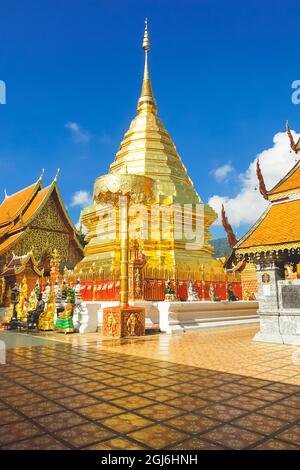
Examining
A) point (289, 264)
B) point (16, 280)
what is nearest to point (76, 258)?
point (16, 280)

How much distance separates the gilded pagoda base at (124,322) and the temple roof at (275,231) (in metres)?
3.24

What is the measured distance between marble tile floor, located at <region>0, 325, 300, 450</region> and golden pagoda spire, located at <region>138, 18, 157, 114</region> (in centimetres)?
2033

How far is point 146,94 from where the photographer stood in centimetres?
2550

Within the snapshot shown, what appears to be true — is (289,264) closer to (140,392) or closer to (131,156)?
(140,392)

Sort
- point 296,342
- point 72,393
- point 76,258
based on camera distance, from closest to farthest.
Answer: point 72,393 < point 296,342 < point 76,258

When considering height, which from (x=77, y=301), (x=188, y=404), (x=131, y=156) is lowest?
(x=188, y=404)

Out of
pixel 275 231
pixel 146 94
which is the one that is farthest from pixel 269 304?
pixel 146 94

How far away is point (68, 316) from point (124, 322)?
8.32 ft

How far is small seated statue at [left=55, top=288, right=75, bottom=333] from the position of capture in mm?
11758

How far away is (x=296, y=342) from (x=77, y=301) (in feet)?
23.6

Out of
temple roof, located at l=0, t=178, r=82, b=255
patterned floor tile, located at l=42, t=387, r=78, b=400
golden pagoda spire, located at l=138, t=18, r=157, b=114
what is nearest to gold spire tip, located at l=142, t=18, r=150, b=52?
golden pagoda spire, located at l=138, t=18, r=157, b=114

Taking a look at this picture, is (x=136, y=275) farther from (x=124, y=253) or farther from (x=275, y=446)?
(x=275, y=446)

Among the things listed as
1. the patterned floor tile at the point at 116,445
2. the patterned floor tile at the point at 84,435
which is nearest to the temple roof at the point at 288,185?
the patterned floor tile at the point at 84,435
